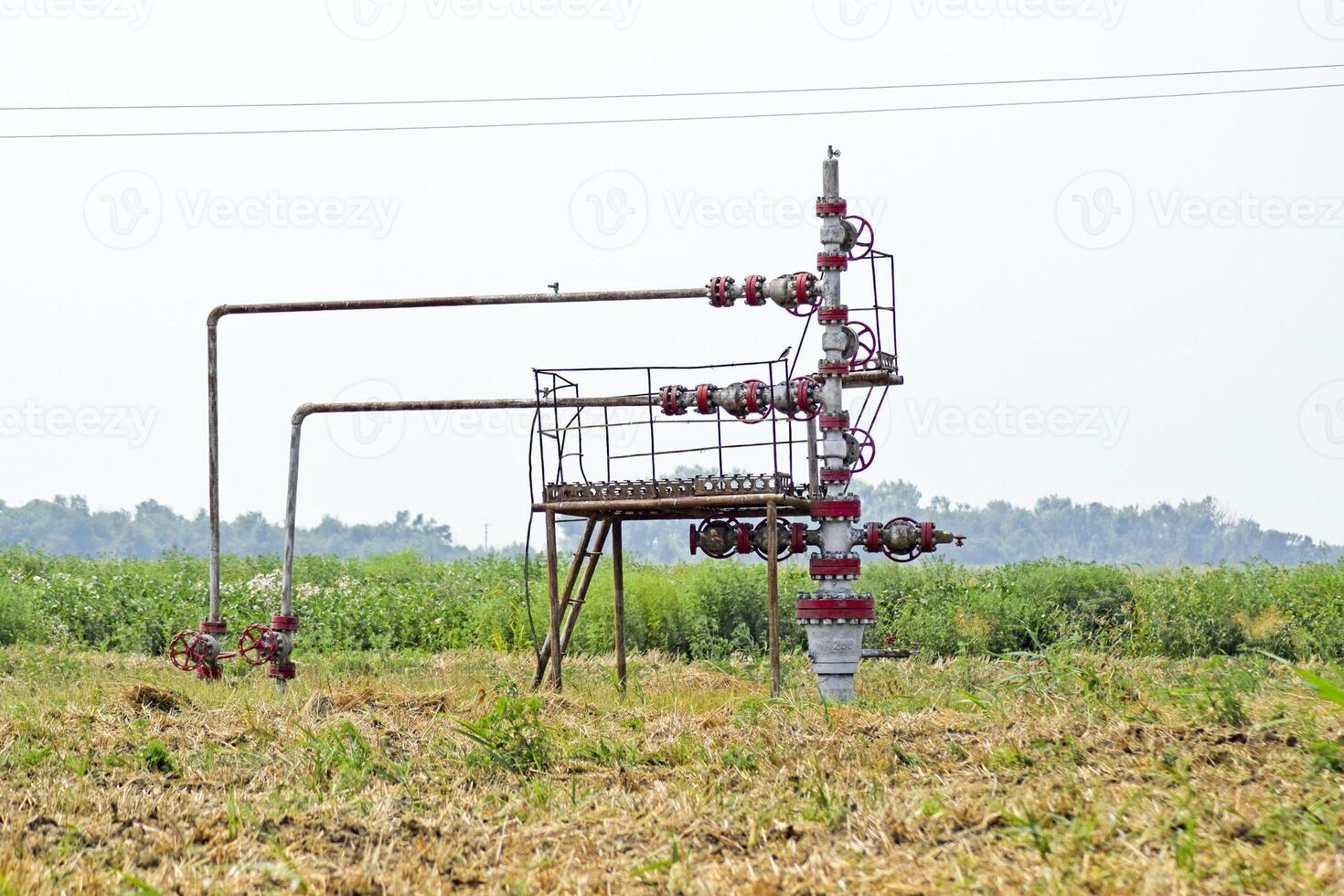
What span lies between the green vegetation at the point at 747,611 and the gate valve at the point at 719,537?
5.18 m

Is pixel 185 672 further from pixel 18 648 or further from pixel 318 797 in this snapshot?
pixel 318 797

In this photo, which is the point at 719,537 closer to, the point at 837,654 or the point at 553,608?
the point at 837,654

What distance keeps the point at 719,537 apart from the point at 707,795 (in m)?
6.26

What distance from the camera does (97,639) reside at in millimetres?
23609

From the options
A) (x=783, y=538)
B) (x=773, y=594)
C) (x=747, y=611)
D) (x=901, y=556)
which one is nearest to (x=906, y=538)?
(x=901, y=556)

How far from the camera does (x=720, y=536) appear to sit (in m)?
13.9

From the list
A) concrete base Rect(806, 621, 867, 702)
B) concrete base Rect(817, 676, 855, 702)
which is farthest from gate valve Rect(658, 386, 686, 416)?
concrete base Rect(817, 676, 855, 702)

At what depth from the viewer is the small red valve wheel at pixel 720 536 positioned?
13859mm

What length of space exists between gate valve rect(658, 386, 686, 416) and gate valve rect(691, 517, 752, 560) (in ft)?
3.78

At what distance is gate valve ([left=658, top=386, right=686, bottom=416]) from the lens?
13.6m

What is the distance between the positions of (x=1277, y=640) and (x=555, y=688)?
1112 cm

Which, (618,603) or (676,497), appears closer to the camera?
(676,497)

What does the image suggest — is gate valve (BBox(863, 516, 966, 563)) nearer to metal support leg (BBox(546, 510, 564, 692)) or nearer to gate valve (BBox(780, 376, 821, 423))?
gate valve (BBox(780, 376, 821, 423))

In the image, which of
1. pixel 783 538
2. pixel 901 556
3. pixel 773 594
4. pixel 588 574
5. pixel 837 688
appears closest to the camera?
pixel 773 594
